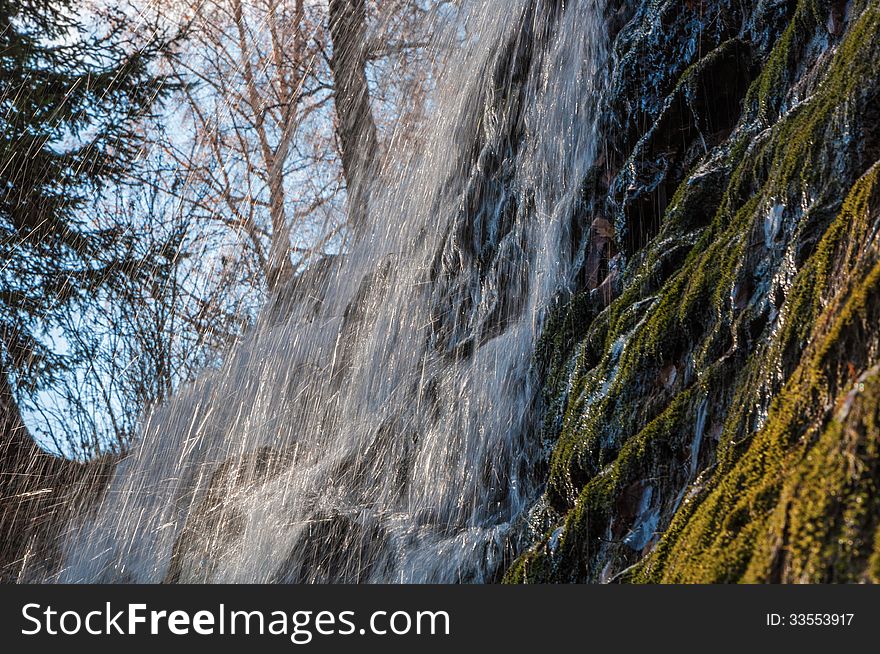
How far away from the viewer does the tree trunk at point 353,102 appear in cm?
1189

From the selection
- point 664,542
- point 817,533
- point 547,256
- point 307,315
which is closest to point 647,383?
point 664,542

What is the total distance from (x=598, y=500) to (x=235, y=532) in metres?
4.02

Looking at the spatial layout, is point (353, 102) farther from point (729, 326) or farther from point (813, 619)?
point (813, 619)

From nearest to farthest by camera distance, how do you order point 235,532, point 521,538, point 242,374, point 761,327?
point 761,327 → point 521,538 → point 235,532 → point 242,374

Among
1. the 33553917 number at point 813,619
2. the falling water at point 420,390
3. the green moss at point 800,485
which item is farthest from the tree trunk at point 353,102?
the 33553917 number at point 813,619

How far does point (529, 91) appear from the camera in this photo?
6395mm

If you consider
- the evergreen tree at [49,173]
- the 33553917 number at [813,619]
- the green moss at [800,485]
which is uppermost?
the evergreen tree at [49,173]

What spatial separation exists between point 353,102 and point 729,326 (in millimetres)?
10809

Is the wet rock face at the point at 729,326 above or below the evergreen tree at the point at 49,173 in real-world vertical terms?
below

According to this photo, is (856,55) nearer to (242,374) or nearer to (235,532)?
(235,532)

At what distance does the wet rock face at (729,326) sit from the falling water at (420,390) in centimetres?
54

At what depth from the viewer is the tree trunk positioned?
39.0 ft

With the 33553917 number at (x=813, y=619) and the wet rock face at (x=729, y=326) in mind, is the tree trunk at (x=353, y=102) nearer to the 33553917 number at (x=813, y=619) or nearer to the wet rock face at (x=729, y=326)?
the wet rock face at (x=729, y=326)

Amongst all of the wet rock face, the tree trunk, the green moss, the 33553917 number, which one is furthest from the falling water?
the tree trunk
